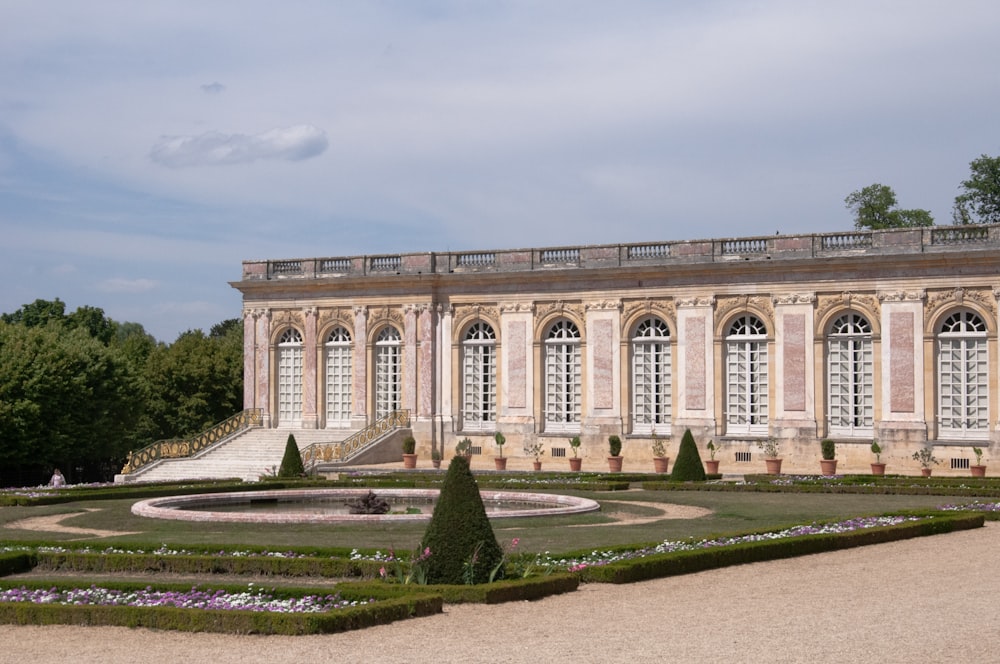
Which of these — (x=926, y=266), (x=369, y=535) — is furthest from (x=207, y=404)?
(x=369, y=535)

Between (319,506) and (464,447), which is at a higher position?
(464,447)

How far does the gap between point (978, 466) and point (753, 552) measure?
1891 centimetres

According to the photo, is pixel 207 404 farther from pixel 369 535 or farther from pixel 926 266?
pixel 369 535

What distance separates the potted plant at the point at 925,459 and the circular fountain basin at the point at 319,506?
39.2ft

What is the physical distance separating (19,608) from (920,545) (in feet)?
36.7

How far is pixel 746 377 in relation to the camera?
3769 centimetres

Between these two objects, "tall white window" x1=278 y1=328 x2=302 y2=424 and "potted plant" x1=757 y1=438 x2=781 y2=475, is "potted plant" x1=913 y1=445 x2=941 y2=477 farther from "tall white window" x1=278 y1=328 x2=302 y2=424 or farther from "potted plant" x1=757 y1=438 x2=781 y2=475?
"tall white window" x1=278 y1=328 x2=302 y2=424

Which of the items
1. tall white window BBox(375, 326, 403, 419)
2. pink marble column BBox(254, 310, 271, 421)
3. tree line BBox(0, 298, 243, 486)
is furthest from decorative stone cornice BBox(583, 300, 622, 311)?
tree line BBox(0, 298, 243, 486)

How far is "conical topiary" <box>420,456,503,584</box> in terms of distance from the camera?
43.7 feet

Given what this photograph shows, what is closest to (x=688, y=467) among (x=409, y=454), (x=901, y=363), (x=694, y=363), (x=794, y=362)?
(x=794, y=362)

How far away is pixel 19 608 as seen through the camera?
12.2 metres

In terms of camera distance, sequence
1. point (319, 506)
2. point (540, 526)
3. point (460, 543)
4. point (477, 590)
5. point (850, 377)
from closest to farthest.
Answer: point (477, 590), point (460, 543), point (540, 526), point (319, 506), point (850, 377)

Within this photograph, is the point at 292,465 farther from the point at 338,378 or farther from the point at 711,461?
the point at 711,461

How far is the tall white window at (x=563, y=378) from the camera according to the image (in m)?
40.2
